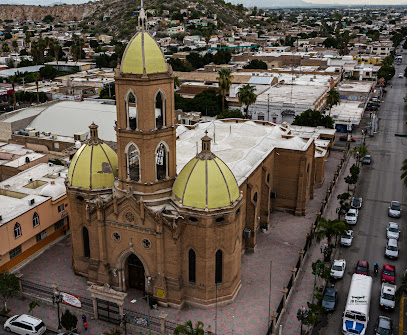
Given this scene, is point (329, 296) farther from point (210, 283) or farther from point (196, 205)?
point (196, 205)

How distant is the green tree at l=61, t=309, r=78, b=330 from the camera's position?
29719mm

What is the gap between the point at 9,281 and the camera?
32.1 m

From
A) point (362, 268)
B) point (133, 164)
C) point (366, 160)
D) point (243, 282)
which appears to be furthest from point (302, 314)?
point (366, 160)

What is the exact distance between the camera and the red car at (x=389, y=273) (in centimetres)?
3669

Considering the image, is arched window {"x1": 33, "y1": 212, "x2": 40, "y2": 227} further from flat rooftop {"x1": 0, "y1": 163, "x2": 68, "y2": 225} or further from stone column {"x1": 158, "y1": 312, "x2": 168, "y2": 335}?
stone column {"x1": 158, "y1": 312, "x2": 168, "y2": 335}

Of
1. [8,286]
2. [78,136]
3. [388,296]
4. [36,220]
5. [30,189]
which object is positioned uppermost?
[78,136]

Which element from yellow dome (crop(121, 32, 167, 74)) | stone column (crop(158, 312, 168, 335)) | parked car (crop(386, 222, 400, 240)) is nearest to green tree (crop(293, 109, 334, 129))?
parked car (crop(386, 222, 400, 240))

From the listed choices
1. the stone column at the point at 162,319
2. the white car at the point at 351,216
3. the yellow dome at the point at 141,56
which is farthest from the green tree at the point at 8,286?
the white car at the point at 351,216

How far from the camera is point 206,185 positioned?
3081 centimetres

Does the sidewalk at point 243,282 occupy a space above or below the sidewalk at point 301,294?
above

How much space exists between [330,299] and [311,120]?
45.6m

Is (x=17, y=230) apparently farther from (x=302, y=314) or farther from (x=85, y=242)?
(x=302, y=314)

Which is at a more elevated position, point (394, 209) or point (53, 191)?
point (53, 191)

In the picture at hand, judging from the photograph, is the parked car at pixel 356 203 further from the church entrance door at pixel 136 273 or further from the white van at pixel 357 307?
the church entrance door at pixel 136 273
